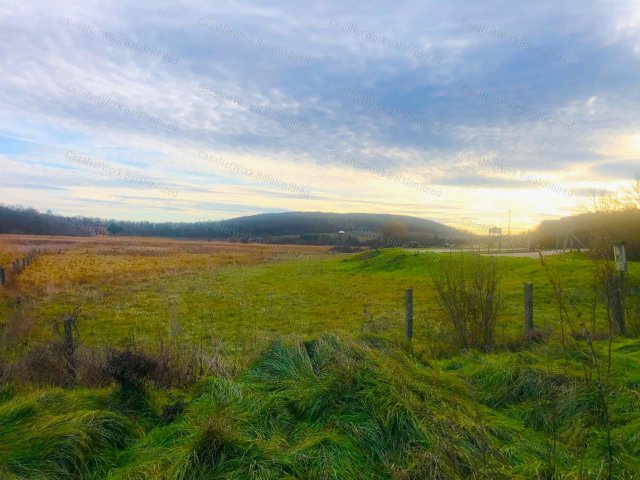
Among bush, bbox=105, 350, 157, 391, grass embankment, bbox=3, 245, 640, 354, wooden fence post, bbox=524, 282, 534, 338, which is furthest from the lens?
grass embankment, bbox=3, 245, 640, 354

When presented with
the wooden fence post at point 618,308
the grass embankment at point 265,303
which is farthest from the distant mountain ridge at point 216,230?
the wooden fence post at point 618,308

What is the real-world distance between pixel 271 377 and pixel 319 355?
2.23 ft

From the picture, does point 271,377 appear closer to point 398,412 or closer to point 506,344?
point 398,412

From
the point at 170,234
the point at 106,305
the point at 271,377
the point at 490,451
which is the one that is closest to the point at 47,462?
the point at 271,377

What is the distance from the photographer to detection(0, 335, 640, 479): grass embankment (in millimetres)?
3707

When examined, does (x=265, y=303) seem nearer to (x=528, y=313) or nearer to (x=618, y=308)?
(x=528, y=313)

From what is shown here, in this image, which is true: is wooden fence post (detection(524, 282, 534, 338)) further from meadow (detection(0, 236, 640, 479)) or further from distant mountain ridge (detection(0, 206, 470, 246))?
distant mountain ridge (detection(0, 206, 470, 246))

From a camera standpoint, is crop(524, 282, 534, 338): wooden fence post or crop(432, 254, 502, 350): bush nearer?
crop(432, 254, 502, 350): bush

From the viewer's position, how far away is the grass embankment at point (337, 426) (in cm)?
371

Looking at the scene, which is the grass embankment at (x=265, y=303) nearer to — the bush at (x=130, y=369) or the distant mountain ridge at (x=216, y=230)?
the bush at (x=130, y=369)

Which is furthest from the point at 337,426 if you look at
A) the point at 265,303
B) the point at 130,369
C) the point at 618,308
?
the point at 265,303

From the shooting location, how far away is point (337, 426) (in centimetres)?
445

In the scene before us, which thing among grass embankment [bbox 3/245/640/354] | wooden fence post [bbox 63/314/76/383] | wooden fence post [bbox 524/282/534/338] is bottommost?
grass embankment [bbox 3/245/640/354]

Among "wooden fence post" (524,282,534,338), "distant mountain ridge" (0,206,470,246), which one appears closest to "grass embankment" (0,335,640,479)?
"wooden fence post" (524,282,534,338)
